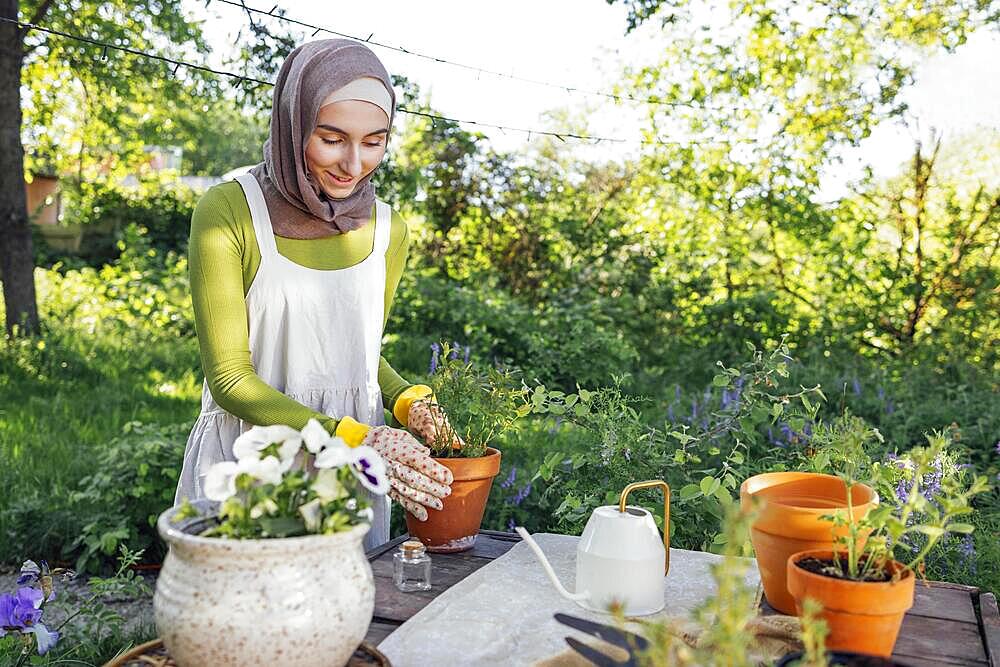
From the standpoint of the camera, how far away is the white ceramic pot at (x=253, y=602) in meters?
1.00

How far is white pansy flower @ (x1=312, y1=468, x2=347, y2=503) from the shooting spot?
107cm

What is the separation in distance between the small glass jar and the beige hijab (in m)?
0.69

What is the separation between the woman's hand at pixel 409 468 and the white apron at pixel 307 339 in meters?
0.27

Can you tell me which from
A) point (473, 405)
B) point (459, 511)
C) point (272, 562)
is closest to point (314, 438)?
point (272, 562)

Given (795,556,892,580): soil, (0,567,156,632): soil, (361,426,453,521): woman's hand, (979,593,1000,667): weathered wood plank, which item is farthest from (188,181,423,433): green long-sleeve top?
(0,567,156,632): soil

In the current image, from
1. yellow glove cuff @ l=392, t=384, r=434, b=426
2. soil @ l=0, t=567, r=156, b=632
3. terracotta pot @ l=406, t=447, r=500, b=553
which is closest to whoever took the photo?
terracotta pot @ l=406, t=447, r=500, b=553

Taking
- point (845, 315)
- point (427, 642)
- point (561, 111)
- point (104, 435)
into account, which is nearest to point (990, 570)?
point (427, 642)

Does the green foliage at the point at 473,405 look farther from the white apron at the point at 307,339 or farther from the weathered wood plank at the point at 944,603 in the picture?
the weathered wood plank at the point at 944,603

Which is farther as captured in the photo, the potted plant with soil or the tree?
the tree

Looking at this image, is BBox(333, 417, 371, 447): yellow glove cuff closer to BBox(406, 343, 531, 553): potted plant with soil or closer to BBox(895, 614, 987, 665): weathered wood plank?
BBox(406, 343, 531, 553): potted plant with soil

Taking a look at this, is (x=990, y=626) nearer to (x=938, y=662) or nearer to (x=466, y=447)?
(x=938, y=662)

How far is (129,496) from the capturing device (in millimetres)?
3646

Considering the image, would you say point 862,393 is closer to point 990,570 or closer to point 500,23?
point 990,570

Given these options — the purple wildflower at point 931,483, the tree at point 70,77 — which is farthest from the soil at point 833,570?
the tree at point 70,77
